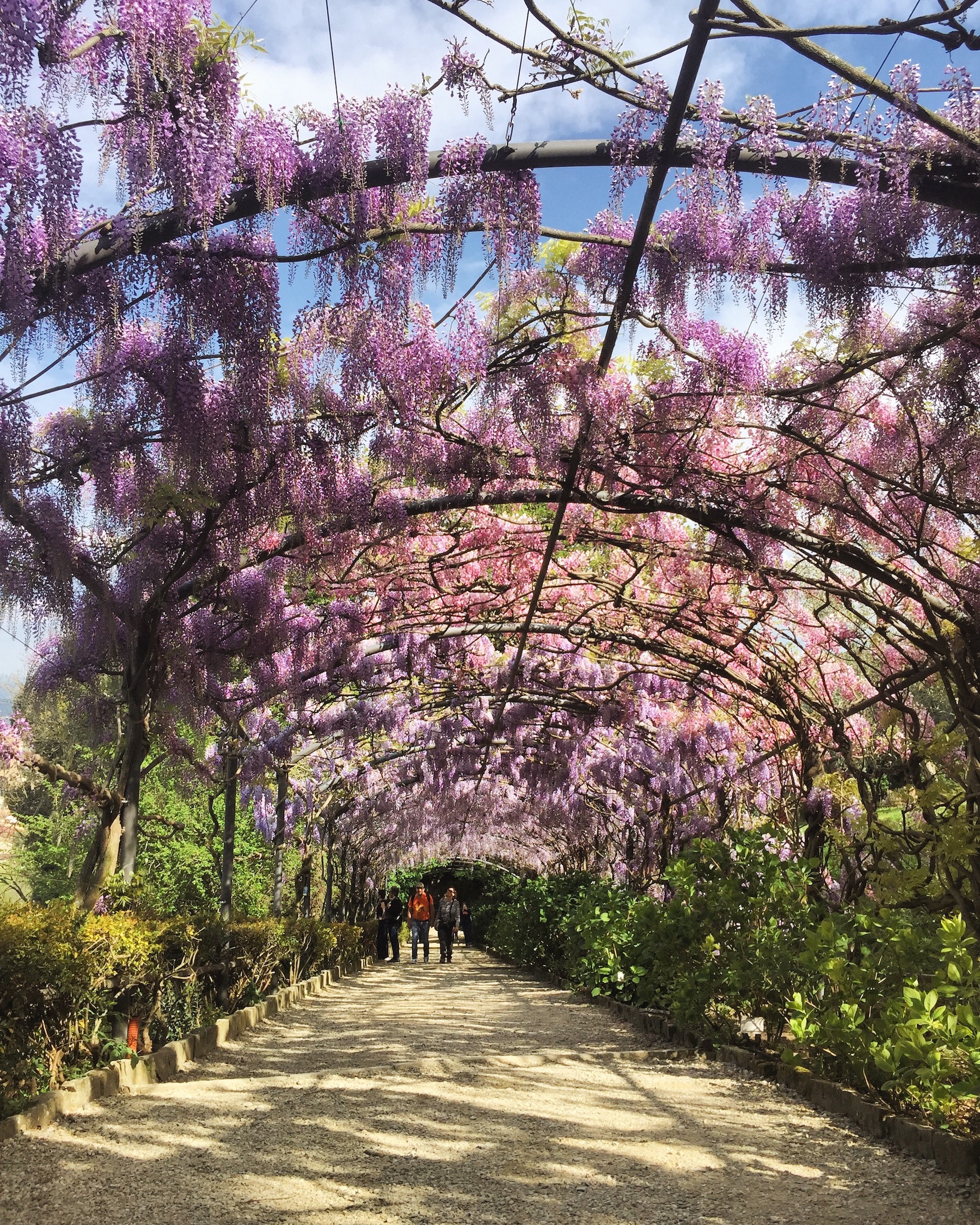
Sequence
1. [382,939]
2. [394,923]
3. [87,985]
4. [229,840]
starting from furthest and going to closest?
[394,923] → [382,939] → [229,840] → [87,985]

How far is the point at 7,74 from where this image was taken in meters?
2.76

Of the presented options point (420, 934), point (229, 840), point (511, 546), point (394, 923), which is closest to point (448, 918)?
point (420, 934)

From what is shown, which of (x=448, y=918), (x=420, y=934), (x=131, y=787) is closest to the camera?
(x=131, y=787)

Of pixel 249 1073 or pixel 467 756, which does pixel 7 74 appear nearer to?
pixel 249 1073

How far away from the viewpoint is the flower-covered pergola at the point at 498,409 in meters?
3.18

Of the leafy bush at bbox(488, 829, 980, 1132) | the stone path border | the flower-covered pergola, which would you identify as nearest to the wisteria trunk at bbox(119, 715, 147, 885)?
the flower-covered pergola

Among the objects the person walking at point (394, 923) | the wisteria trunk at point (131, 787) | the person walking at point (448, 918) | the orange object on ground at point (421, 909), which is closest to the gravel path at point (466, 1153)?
the wisteria trunk at point (131, 787)

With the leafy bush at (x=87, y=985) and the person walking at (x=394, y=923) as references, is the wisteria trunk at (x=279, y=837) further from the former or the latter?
the person walking at (x=394, y=923)

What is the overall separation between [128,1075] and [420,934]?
1762 centimetres

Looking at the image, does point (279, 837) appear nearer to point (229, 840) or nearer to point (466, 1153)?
point (229, 840)

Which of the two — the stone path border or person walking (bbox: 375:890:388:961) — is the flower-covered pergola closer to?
the stone path border

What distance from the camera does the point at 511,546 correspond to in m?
7.36

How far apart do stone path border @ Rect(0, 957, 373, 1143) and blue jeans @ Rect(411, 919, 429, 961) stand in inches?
473

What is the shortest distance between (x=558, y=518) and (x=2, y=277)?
8.77 feet
